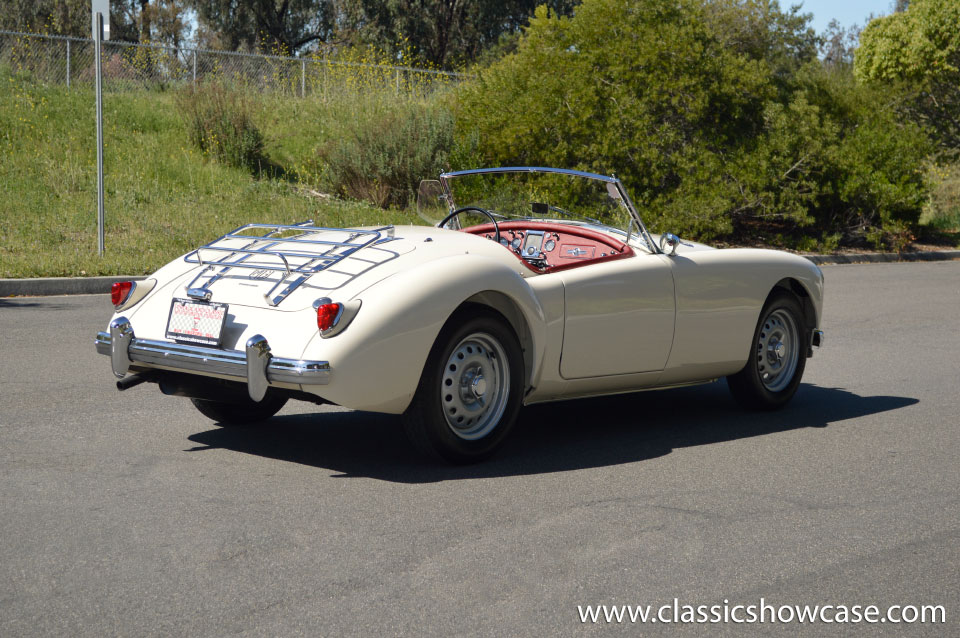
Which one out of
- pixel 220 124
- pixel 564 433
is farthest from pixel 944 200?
pixel 564 433

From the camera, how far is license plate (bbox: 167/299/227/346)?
4.70 m

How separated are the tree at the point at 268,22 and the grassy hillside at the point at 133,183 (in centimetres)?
1947

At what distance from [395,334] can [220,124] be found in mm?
Result: 17554

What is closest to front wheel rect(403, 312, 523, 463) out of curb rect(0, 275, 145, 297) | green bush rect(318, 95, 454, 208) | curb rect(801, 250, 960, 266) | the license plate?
the license plate

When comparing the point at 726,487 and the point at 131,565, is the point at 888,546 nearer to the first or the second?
the point at 726,487

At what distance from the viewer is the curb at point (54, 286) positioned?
1174cm

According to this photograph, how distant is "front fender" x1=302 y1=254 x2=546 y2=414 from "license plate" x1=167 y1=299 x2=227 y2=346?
1.68 feet

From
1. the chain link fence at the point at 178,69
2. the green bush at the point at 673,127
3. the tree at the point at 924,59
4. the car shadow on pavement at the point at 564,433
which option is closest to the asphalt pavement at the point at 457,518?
the car shadow on pavement at the point at 564,433

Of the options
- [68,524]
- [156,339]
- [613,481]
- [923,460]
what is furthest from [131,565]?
[923,460]

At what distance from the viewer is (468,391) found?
4945mm

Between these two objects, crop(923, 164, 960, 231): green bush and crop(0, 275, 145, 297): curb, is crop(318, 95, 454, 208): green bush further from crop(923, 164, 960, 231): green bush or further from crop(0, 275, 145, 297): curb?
crop(923, 164, 960, 231): green bush

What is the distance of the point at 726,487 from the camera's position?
4.85 metres

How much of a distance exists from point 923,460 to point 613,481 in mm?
1785

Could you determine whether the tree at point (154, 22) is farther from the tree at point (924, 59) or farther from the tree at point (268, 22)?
the tree at point (924, 59)
